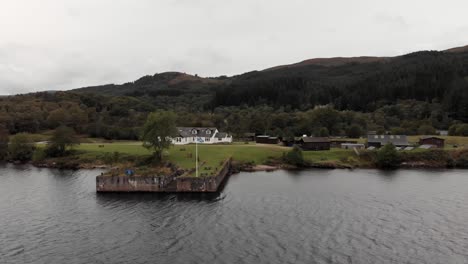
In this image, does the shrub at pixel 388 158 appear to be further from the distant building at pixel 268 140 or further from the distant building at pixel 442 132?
the distant building at pixel 442 132

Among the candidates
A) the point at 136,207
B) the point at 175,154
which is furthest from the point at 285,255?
the point at 175,154

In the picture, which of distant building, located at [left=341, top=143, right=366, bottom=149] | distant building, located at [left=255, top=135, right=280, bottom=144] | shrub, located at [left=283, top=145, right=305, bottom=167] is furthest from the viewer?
distant building, located at [left=255, top=135, right=280, bottom=144]

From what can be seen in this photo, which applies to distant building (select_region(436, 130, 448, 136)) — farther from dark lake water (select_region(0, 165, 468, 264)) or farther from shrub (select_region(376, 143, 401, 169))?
Answer: dark lake water (select_region(0, 165, 468, 264))

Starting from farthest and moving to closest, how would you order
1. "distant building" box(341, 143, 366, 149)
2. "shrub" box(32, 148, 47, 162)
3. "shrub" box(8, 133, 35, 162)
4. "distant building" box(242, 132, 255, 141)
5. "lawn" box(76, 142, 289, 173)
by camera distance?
"distant building" box(242, 132, 255, 141) < "shrub" box(8, 133, 35, 162) < "distant building" box(341, 143, 366, 149) < "shrub" box(32, 148, 47, 162) < "lawn" box(76, 142, 289, 173)

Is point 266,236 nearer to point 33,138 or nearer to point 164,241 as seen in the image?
point 164,241

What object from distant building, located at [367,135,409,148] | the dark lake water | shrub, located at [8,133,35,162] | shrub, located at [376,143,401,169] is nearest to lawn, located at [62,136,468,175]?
shrub, located at [376,143,401,169]

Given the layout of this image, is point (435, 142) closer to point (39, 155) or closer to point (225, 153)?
point (225, 153)

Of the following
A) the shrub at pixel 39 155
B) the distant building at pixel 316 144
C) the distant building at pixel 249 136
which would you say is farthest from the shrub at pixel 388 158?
the shrub at pixel 39 155

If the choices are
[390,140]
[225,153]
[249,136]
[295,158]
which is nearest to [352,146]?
[390,140]
